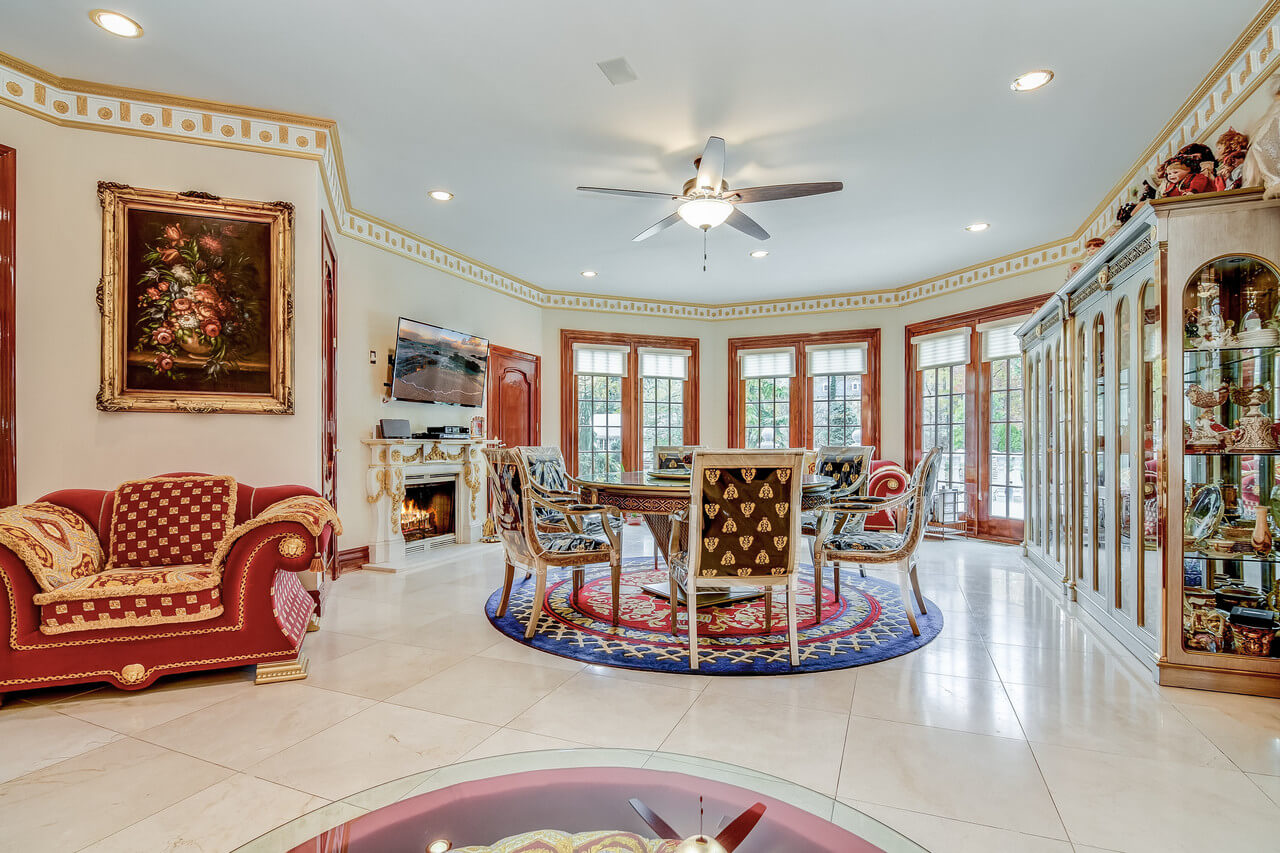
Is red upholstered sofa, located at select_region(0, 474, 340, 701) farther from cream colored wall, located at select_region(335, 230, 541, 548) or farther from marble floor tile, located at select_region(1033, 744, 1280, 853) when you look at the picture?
marble floor tile, located at select_region(1033, 744, 1280, 853)

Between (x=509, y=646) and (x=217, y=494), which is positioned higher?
(x=217, y=494)

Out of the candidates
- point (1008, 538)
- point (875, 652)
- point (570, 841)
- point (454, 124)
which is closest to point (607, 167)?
point (454, 124)

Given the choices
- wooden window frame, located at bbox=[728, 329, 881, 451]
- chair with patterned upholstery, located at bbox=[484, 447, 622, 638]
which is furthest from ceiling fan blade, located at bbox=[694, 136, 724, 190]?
wooden window frame, located at bbox=[728, 329, 881, 451]

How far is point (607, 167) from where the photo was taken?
3.97 meters

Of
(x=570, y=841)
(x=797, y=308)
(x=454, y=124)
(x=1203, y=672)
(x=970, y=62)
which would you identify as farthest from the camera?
(x=797, y=308)

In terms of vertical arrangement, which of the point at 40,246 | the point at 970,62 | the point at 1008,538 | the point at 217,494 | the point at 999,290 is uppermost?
the point at 970,62

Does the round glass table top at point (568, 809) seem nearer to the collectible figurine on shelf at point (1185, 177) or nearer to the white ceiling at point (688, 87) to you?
the white ceiling at point (688, 87)

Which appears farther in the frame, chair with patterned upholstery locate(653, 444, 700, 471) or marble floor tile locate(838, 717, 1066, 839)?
chair with patterned upholstery locate(653, 444, 700, 471)

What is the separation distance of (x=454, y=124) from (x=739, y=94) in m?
1.62

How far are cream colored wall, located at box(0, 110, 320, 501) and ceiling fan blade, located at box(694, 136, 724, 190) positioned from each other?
7.92ft

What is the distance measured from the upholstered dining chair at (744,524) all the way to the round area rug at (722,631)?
0.56 feet

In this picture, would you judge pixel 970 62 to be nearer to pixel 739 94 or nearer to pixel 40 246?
pixel 739 94

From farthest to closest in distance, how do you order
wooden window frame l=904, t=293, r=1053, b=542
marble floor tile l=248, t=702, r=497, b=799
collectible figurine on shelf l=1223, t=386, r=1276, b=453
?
wooden window frame l=904, t=293, r=1053, b=542 → collectible figurine on shelf l=1223, t=386, r=1276, b=453 → marble floor tile l=248, t=702, r=497, b=799

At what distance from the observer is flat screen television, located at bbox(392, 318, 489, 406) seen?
5172 millimetres
